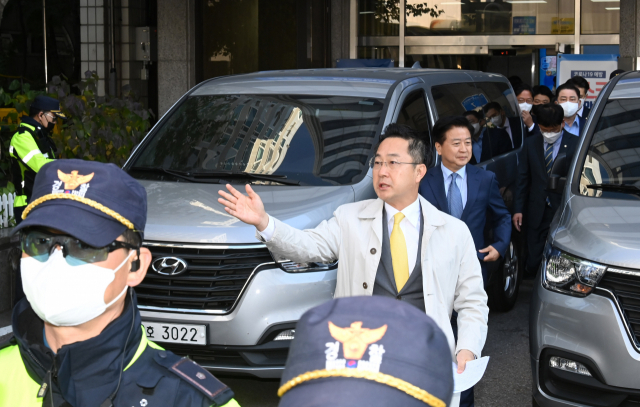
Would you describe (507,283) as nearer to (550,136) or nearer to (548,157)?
(548,157)

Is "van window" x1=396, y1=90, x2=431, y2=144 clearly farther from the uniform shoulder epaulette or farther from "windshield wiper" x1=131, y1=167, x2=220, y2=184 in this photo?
the uniform shoulder epaulette

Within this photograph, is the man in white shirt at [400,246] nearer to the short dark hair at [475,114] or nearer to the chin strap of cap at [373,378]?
the chin strap of cap at [373,378]

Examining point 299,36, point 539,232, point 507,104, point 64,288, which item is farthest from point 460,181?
point 299,36

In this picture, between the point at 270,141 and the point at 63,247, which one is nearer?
the point at 63,247

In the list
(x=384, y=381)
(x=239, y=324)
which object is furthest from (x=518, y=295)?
(x=384, y=381)

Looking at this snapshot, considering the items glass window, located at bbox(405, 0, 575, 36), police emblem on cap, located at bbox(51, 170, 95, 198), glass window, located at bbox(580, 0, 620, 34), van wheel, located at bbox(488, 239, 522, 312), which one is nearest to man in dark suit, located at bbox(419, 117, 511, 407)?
van wheel, located at bbox(488, 239, 522, 312)

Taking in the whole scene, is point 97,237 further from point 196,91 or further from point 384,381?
point 196,91

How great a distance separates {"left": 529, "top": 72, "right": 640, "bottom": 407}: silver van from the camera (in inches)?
154

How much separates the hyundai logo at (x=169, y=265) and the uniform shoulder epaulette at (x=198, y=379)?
9.20 feet

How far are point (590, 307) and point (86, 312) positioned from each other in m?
2.81

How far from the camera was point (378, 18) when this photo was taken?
52.0 ft

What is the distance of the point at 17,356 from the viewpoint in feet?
5.72

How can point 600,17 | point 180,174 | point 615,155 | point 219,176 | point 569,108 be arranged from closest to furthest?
1. point 615,155
2. point 219,176
3. point 180,174
4. point 569,108
5. point 600,17

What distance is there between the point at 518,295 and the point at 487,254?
3088 mm
